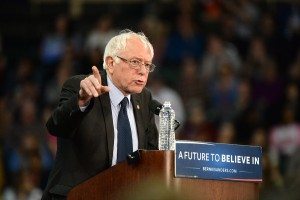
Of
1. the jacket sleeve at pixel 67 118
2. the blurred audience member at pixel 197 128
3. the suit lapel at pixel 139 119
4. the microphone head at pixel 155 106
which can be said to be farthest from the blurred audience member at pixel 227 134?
the jacket sleeve at pixel 67 118

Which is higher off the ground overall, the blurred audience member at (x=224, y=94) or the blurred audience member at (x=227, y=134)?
the blurred audience member at (x=224, y=94)

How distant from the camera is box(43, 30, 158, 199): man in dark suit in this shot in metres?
3.83

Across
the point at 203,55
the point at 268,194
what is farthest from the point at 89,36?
the point at 268,194

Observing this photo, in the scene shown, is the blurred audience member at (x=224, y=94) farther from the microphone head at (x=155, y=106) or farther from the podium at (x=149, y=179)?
the podium at (x=149, y=179)

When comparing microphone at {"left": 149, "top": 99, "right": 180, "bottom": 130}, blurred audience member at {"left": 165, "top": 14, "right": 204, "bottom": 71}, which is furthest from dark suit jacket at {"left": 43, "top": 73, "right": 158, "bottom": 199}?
blurred audience member at {"left": 165, "top": 14, "right": 204, "bottom": 71}

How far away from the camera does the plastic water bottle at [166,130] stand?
380 cm

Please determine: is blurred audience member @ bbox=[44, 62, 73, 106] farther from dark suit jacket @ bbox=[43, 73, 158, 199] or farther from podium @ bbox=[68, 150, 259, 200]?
podium @ bbox=[68, 150, 259, 200]

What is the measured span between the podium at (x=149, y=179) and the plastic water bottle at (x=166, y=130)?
284 millimetres

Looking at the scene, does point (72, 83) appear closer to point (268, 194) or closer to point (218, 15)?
point (268, 194)

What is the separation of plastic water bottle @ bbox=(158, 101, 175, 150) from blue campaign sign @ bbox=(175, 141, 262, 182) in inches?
12.2

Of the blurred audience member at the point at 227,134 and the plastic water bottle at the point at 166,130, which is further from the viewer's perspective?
the blurred audience member at the point at 227,134

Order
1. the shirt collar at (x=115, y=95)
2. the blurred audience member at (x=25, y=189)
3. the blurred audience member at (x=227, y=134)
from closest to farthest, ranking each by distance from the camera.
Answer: the shirt collar at (x=115, y=95) → the blurred audience member at (x=25, y=189) → the blurred audience member at (x=227, y=134)

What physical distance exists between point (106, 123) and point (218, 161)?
1.98 feet

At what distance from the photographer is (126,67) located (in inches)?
155
